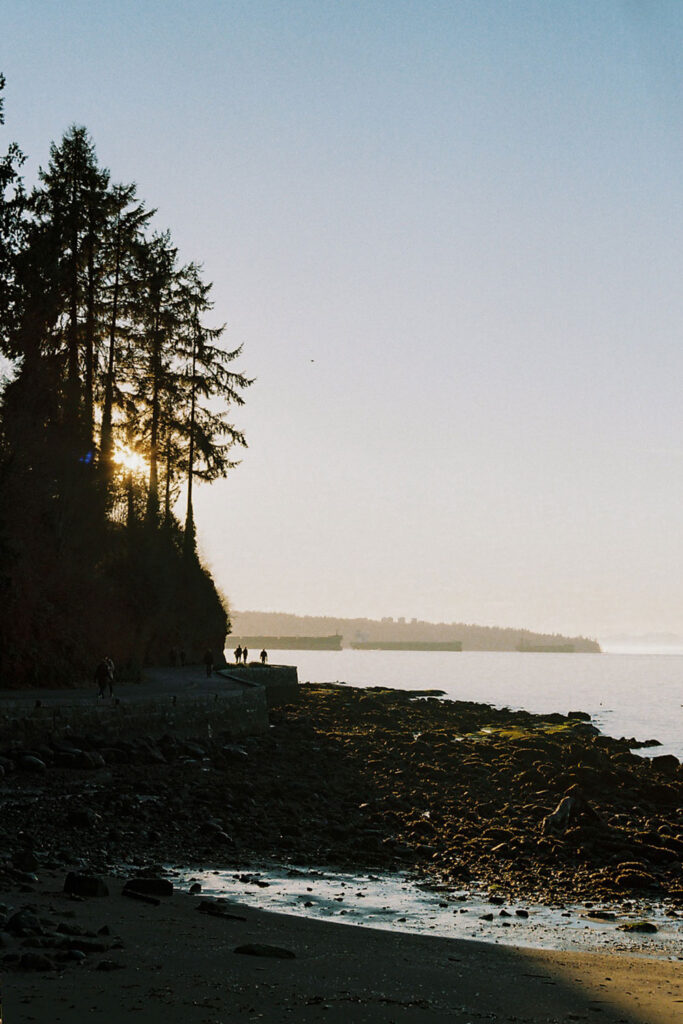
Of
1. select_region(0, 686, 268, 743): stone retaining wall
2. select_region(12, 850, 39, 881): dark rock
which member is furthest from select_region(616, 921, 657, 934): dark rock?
select_region(0, 686, 268, 743): stone retaining wall

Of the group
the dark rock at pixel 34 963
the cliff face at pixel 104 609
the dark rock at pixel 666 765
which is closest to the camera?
the dark rock at pixel 34 963

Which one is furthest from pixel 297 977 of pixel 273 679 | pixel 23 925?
pixel 273 679

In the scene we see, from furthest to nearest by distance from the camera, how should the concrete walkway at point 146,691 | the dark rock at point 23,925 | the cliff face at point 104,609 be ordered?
the cliff face at point 104,609, the concrete walkway at point 146,691, the dark rock at point 23,925

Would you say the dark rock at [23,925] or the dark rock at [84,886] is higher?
the dark rock at [23,925]

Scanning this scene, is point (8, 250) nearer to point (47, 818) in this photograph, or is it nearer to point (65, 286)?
point (65, 286)

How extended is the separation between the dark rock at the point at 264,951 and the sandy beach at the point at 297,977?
7 centimetres

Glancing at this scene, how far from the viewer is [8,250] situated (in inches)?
1244

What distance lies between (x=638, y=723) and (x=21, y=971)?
62.6 m

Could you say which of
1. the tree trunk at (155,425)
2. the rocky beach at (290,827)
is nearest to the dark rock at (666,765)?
the rocky beach at (290,827)

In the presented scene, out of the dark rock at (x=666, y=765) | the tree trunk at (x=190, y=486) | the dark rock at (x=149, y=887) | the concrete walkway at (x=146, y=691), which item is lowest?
the dark rock at (x=666, y=765)

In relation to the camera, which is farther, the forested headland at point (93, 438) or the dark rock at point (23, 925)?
the forested headland at point (93, 438)

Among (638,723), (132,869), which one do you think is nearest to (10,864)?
(132,869)

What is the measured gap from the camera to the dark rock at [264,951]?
9.32 m

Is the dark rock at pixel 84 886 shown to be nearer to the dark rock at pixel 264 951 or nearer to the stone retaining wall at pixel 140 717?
the dark rock at pixel 264 951
